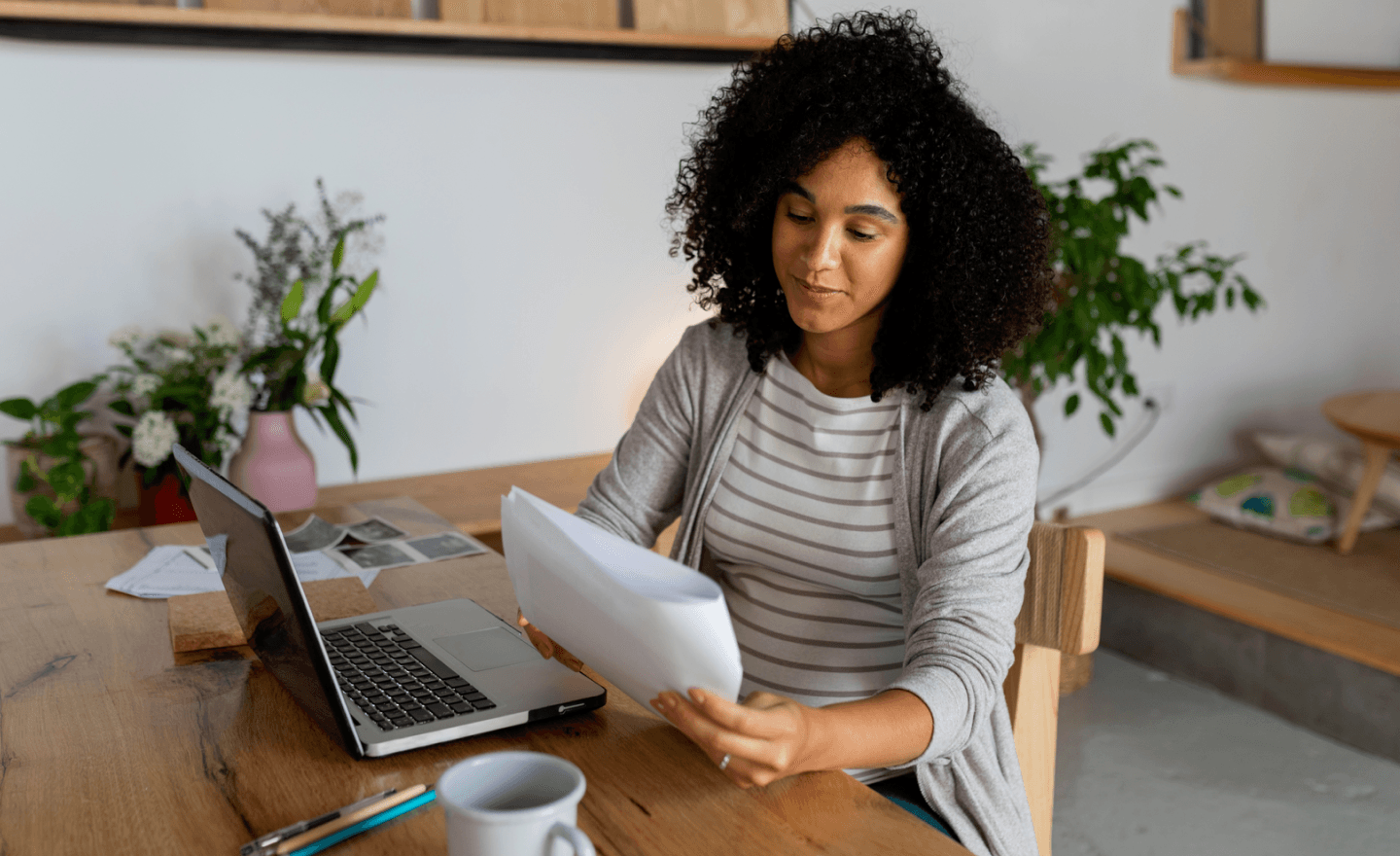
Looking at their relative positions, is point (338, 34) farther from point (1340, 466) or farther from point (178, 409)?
point (1340, 466)

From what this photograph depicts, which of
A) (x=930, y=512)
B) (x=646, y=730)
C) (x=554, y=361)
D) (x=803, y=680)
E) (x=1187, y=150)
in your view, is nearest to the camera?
(x=646, y=730)

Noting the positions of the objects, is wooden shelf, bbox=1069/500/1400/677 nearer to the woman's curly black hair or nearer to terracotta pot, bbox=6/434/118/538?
the woman's curly black hair

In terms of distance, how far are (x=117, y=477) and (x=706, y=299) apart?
1.27 meters

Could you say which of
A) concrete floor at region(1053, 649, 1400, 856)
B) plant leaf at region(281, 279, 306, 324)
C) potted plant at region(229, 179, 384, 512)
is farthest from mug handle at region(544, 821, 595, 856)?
concrete floor at region(1053, 649, 1400, 856)

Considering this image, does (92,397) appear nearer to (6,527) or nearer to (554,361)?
(6,527)

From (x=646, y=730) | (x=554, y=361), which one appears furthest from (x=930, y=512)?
(x=554, y=361)

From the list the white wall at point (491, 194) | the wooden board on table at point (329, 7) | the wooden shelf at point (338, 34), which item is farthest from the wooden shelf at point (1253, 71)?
the wooden board on table at point (329, 7)

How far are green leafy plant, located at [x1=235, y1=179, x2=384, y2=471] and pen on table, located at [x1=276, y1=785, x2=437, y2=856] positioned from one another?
127 cm

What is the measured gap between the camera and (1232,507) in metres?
3.32

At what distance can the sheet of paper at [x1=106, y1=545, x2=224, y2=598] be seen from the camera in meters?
1.28

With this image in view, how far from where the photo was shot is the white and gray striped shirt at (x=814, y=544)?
123cm

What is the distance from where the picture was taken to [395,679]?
99 centimetres

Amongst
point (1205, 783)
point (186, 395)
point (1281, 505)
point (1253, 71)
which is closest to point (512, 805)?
point (186, 395)

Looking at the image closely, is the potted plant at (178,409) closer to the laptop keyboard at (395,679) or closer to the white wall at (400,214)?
the white wall at (400,214)
